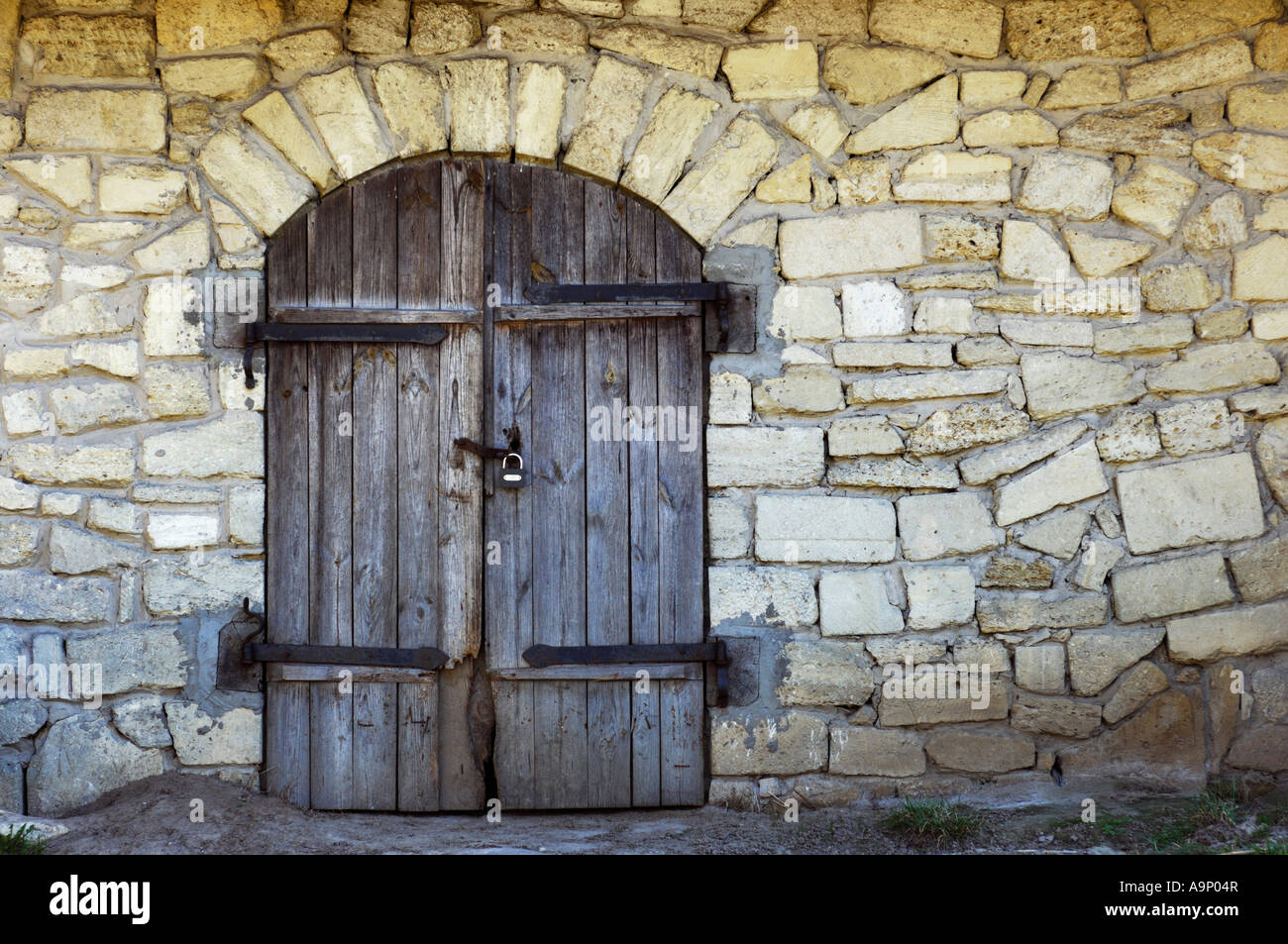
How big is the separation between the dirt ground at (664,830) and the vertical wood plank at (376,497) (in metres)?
0.31

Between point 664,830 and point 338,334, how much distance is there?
197cm

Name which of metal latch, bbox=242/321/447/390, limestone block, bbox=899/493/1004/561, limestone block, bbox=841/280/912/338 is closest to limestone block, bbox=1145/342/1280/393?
limestone block, bbox=899/493/1004/561

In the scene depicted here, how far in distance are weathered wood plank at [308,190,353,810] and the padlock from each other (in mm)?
525

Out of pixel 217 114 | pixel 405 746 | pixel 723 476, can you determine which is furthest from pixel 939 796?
pixel 217 114

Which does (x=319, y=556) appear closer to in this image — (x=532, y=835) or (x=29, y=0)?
(x=532, y=835)

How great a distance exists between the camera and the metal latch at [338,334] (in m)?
3.59

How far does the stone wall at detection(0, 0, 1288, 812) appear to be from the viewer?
357 cm

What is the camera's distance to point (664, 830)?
349cm

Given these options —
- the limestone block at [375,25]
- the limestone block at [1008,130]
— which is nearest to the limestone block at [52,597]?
the limestone block at [375,25]

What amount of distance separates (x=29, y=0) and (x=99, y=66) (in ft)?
1.05

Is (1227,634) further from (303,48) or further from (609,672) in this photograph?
(303,48)

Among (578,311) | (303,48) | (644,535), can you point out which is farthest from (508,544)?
(303,48)

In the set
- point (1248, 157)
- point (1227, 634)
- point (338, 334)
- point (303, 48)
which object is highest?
point (303, 48)

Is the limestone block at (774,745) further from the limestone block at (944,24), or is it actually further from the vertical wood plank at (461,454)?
the limestone block at (944,24)
